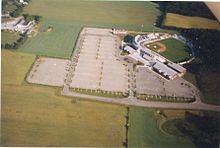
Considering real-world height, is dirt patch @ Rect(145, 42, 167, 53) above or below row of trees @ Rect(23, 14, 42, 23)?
below

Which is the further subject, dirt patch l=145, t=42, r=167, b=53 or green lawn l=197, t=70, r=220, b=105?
dirt patch l=145, t=42, r=167, b=53

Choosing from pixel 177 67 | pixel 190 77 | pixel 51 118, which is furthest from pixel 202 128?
pixel 51 118

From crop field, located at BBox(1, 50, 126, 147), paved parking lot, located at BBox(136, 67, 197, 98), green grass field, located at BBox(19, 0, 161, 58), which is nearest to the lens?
crop field, located at BBox(1, 50, 126, 147)

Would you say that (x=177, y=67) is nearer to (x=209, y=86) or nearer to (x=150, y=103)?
(x=209, y=86)

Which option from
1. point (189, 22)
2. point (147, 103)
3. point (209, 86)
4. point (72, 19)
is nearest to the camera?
point (147, 103)

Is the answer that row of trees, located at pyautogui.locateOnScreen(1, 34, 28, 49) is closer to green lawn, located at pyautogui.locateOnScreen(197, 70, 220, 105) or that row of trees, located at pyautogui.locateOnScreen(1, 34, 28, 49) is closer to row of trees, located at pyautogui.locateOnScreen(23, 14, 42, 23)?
row of trees, located at pyautogui.locateOnScreen(23, 14, 42, 23)

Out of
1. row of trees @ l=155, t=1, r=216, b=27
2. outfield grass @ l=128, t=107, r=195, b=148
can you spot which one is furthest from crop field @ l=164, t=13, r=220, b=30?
outfield grass @ l=128, t=107, r=195, b=148
